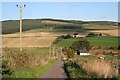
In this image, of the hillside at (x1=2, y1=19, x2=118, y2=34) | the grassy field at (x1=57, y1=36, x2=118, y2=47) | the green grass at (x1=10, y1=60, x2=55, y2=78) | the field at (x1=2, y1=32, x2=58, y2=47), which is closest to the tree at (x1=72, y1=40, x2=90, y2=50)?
the grassy field at (x1=57, y1=36, x2=118, y2=47)

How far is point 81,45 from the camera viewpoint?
301 feet

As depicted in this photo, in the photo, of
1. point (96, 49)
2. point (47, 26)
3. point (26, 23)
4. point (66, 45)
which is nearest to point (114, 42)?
point (96, 49)

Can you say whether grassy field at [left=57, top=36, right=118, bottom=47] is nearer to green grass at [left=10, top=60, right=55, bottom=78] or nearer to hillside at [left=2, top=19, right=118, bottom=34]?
hillside at [left=2, top=19, right=118, bottom=34]

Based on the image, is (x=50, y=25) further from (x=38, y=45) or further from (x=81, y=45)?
(x=38, y=45)

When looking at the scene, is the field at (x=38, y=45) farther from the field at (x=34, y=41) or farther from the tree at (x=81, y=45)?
the tree at (x=81, y=45)

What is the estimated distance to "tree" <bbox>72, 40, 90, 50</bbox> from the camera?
9046 centimetres

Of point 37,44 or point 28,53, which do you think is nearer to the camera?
point 28,53

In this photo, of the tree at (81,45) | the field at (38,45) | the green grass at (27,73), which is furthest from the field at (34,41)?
the green grass at (27,73)

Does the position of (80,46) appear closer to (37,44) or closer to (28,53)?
(37,44)

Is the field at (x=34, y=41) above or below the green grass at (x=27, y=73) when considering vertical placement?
above

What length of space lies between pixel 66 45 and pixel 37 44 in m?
9.42

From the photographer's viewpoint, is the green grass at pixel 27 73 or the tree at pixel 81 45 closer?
the green grass at pixel 27 73

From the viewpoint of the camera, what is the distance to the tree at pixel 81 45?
90.5 m

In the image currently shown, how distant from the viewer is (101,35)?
11175 cm
